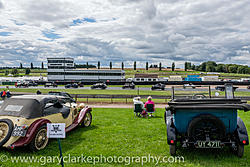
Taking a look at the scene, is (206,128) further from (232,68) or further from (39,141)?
(232,68)

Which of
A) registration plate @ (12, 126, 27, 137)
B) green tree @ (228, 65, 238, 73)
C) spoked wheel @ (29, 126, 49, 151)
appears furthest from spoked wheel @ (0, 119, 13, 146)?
green tree @ (228, 65, 238, 73)

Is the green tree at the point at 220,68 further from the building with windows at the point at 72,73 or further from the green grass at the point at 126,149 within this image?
the green grass at the point at 126,149

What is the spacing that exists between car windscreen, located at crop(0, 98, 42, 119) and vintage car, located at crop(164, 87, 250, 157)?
4511 millimetres

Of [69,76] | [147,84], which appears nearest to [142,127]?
[147,84]

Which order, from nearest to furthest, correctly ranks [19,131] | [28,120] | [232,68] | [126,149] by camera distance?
[19,131] → [28,120] → [126,149] → [232,68]

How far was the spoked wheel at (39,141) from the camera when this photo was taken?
5.94 meters

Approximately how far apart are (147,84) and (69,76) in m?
49.8

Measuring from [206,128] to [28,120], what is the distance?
215 inches

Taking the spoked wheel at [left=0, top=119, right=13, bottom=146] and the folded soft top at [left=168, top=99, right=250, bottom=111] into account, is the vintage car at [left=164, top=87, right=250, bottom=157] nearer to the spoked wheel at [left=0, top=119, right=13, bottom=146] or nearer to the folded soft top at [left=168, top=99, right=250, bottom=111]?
the folded soft top at [left=168, top=99, right=250, bottom=111]

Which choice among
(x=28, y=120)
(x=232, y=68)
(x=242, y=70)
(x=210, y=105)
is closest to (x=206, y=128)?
(x=210, y=105)

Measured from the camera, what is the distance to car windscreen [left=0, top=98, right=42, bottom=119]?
20.5 ft

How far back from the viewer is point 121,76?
90.1 m

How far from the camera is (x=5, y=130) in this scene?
19.1 feet

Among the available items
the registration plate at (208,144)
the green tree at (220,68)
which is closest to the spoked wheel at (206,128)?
the registration plate at (208,144)
